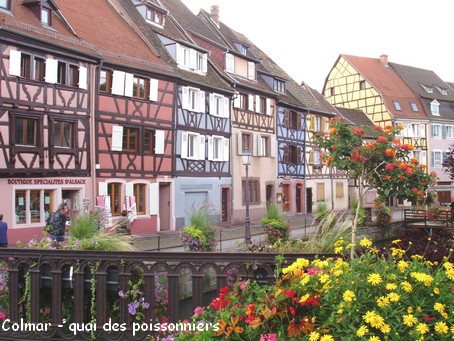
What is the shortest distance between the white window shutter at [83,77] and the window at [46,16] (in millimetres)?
1968

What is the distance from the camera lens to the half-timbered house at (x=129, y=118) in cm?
2147

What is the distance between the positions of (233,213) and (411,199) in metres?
21.2

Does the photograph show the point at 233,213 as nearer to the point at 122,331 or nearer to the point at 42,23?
the point at 42,23

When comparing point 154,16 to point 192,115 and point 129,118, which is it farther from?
point 129,118

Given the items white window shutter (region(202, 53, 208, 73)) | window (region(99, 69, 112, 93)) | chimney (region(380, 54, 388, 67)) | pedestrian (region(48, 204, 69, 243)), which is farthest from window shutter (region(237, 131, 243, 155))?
chimney (region(380, 54, 388, 67))

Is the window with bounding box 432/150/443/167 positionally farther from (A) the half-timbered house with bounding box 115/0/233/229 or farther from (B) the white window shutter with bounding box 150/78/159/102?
(B) the white window shutter with bounding box 150/78/159/102

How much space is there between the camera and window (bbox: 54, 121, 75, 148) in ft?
63.8

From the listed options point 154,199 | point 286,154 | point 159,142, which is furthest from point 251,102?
point 154,199

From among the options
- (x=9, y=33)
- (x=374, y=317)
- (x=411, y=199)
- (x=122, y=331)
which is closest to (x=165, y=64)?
(x=9, y=33)

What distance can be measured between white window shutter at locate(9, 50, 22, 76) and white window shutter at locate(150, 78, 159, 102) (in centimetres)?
682

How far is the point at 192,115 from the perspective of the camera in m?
26.2

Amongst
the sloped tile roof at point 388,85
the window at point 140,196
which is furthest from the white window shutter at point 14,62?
the sloped tile roof at point 388,85

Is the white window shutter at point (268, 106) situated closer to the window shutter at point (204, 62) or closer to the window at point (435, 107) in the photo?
the window shutter at point (204, 62)

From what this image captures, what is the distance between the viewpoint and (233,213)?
2917 cm
